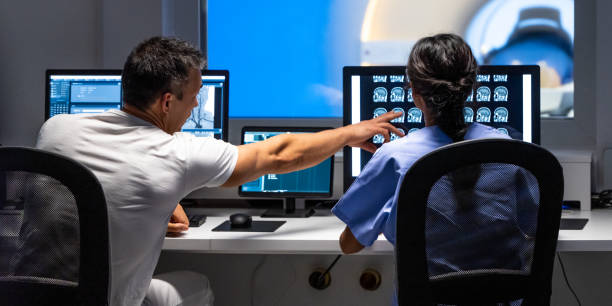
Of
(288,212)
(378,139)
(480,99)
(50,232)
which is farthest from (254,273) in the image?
(50,232)

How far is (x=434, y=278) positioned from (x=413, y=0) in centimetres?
193

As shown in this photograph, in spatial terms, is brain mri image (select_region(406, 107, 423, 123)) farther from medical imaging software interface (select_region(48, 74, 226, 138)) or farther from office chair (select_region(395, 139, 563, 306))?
office chair (select_region(395, 139, 563, 306))

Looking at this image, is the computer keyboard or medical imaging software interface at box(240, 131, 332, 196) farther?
medical imaging software interface at box(240, 131, 332, 196)

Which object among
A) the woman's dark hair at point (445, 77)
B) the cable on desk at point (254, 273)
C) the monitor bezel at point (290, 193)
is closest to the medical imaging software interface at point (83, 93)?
the monitor bezel at point (290, 193)

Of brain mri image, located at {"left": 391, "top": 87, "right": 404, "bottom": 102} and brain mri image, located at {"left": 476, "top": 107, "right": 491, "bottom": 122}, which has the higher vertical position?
brain mri image, located at {"left": 391, "top": 87, "right": 404, "bottom": 102}

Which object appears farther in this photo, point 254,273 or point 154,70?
point 254,273

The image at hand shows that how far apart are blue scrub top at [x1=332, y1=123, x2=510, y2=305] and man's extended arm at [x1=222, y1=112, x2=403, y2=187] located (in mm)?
258

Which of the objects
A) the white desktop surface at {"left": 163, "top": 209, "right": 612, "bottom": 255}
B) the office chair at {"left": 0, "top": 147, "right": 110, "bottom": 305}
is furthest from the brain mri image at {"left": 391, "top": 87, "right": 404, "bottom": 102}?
the office chair at {"left": 0, "top": 147, "right": 110, "bottom": 305}

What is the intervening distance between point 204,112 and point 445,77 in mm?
1107

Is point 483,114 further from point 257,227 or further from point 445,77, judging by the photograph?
point 257,227

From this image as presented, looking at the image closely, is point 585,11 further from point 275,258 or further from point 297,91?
point 275,258

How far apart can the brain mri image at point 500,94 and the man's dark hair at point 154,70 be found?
1.11m

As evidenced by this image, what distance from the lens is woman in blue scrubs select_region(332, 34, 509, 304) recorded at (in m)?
1.46

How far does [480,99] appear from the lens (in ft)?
7.02
